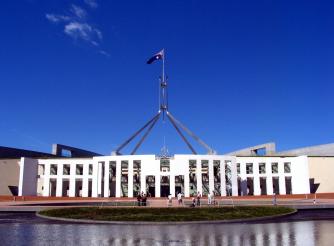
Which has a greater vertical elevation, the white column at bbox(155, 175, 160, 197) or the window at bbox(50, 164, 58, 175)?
the window at bbox(50, 164, 58, 175)

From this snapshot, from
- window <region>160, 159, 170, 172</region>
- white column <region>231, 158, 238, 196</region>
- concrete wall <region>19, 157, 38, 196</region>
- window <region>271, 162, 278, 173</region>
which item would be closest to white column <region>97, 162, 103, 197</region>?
window <region>160, 159, 170, 172</region>

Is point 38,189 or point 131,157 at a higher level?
point 131,157

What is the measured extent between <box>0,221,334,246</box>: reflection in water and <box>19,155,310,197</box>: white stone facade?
3968cm

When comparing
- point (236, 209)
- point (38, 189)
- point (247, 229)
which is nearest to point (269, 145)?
point (38, 189)

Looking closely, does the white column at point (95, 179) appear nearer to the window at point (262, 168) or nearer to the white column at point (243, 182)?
the white column at point (243, 182)

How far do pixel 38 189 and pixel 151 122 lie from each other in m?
22.9

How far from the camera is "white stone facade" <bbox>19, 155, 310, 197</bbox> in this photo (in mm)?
57344

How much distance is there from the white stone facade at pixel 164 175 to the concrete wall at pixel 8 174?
5308 millimetres

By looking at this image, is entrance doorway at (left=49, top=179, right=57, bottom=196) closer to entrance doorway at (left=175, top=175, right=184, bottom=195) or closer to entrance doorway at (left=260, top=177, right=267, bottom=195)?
entrance doorway at (left=175, top=175, right=184, bottom=195)

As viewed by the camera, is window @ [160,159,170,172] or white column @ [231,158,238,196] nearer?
window @ [160,159,170,172]

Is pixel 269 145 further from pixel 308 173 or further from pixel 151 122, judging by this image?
pixel 151 122

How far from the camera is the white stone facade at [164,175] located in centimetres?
5734

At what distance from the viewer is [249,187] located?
67.4 metres

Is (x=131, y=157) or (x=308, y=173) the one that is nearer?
(x=131, y=157)
